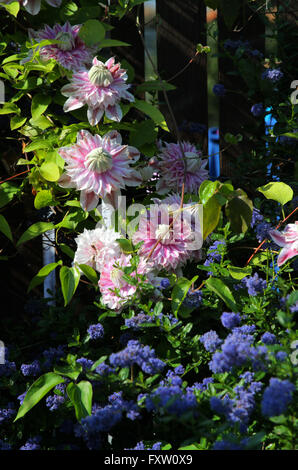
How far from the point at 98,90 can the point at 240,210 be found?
1.31 feet

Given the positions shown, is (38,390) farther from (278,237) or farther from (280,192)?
(280,192)

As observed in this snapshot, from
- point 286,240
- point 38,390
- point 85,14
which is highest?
point 85,14

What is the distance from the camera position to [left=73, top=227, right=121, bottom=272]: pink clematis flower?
1.18 m

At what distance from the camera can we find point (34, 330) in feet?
4.41

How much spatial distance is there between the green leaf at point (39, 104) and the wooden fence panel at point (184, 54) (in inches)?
22.6

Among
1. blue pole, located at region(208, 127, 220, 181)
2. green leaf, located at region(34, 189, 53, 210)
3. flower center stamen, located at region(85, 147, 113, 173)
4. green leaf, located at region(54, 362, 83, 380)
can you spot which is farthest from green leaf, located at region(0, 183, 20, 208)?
blue pole, located at region(208, 127, 220, 181)

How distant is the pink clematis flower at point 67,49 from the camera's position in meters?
1.27

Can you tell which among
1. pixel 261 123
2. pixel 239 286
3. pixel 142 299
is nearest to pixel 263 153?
pixel 261 123

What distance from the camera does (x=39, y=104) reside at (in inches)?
53.1

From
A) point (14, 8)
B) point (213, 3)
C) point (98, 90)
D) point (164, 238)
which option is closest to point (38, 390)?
point (164, 238)

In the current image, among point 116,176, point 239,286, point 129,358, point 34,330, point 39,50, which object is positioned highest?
point 39,50

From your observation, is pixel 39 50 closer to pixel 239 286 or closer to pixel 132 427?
pixel 239 286

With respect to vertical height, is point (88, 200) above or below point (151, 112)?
below

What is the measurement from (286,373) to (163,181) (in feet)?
2.33
